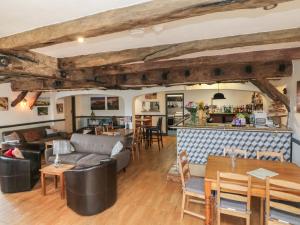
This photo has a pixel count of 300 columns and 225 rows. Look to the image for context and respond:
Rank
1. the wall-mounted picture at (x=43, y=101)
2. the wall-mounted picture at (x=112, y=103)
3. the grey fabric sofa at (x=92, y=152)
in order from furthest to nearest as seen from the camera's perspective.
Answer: the wall-mounted picture at (x=112, y=103) → the wall-mounted picture at (x=43, y=101) → the grey fabric sofa at (x=92, y=152)

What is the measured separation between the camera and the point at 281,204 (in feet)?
7.48

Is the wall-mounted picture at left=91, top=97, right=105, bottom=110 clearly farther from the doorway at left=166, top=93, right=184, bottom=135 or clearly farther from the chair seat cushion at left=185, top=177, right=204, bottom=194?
the chair seat cushion at left=185, top=177, right=204, bottom=194

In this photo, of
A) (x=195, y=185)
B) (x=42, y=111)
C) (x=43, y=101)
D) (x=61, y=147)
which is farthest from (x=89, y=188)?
(x=43, y=101)

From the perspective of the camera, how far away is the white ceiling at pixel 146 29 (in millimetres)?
1785

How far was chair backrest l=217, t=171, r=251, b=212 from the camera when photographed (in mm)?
2400

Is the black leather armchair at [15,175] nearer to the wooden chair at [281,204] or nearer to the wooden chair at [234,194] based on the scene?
the wooden chair at [234,194]

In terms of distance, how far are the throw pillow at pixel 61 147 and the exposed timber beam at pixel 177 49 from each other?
225 centimetres

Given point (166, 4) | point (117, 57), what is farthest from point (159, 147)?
point (166, 4)

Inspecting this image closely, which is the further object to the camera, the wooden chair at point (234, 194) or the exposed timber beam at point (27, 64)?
the exposed timber beam at point (27, 64)

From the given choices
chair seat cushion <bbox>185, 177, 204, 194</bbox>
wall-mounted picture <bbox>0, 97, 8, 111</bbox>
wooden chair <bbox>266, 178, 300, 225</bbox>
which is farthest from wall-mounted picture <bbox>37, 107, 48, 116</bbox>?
Answer: wooden chair <bbox>266, 178, 300, 225</bbox>

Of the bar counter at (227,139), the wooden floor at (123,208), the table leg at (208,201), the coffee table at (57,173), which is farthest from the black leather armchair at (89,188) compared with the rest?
the bar counter at (227,139)

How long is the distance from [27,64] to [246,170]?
3385mm

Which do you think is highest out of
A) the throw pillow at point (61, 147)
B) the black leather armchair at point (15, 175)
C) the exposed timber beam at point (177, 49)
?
the exposed timber beam at point (177, 49)

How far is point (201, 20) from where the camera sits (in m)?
2.21
